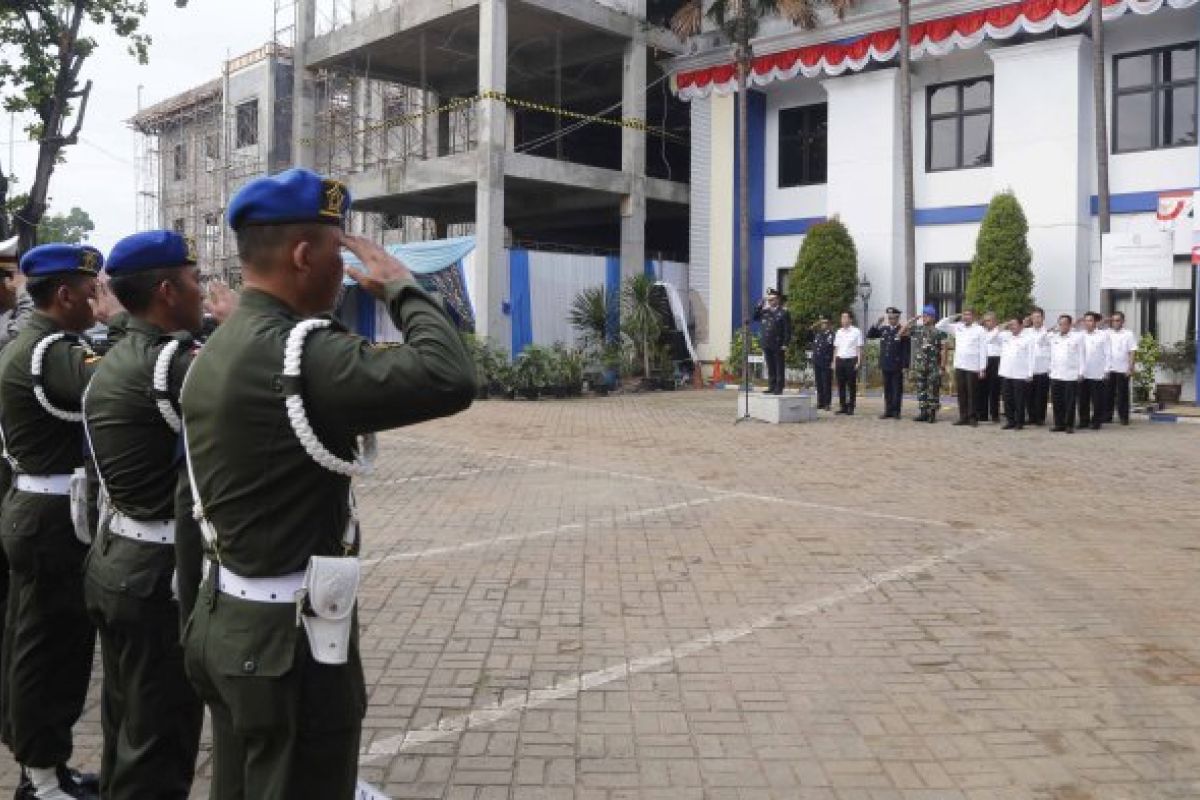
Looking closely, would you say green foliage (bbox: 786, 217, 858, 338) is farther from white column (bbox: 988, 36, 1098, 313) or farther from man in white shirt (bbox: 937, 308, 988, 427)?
man in white shirt (bbox: 937, 308, 988, 427)

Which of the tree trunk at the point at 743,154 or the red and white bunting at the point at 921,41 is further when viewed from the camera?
the tree trunk at the point at 743,154

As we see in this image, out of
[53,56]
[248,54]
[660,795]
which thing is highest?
[248,54]

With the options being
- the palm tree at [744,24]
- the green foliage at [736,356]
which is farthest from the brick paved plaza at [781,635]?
the green foliage at [736,356]

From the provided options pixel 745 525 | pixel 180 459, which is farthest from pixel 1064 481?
pixel 180 459

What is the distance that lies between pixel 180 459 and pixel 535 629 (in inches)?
108

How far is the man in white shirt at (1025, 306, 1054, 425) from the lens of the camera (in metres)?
14.7

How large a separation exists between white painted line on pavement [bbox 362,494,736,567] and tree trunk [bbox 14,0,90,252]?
43.0 ft

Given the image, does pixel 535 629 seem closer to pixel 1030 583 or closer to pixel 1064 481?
pixel 1030 583

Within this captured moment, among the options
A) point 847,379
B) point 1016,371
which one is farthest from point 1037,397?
point 847,379

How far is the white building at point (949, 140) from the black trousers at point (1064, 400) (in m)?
4.81

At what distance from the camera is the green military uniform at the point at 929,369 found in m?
15.6

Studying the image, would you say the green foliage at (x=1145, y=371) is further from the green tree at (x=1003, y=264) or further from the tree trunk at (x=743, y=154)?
the tree trunk at (x=743, y=154)

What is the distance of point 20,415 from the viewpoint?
3693mm

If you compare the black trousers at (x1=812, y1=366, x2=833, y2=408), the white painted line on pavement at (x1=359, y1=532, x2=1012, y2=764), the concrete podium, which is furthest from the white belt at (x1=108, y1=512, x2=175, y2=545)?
the black trousers at (x1=812, y1=366, x2=833, y2=408)
